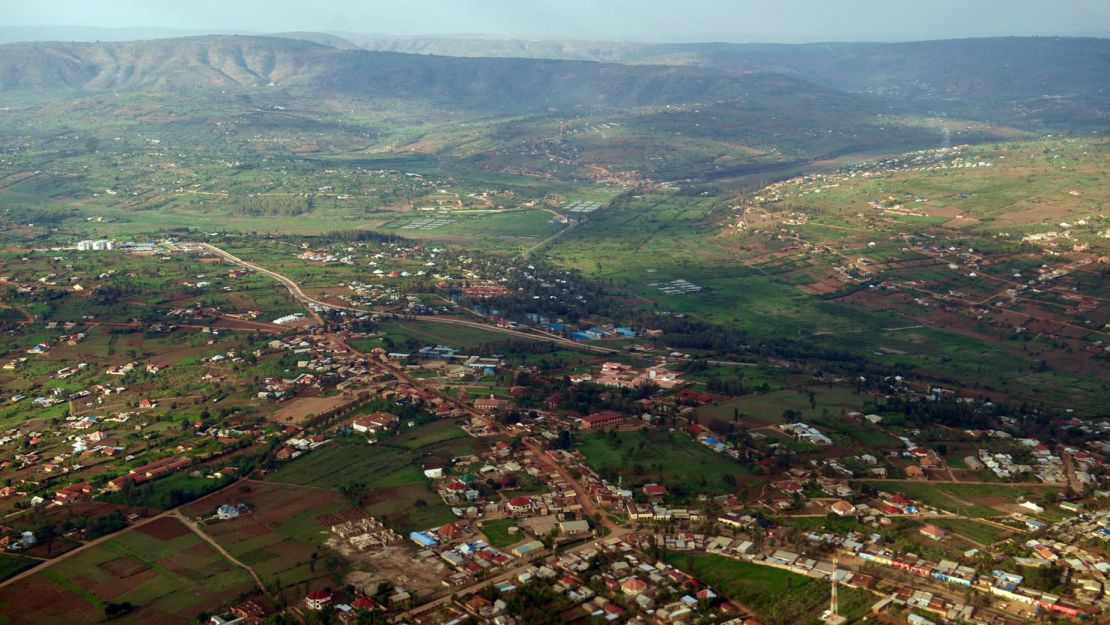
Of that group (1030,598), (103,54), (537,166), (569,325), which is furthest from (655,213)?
(103,54)

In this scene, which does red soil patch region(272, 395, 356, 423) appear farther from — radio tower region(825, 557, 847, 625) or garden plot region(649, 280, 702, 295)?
garden plot region(649, 280, 702, 295)

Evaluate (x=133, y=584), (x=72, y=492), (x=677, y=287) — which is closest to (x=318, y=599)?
(x=133, y=584)

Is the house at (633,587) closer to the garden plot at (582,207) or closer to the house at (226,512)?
the house at (226,512)

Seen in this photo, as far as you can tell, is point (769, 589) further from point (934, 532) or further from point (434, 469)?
point (434, 469)

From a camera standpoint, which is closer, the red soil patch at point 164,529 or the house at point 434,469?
the red soil patch at point 164,529

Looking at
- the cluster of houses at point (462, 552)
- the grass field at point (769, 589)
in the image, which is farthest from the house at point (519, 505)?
the grass field at point (769, 589)

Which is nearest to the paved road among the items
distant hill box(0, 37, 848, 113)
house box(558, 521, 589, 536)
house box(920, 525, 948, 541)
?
house box(558, 521, 589, 536)
